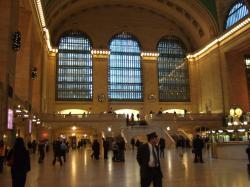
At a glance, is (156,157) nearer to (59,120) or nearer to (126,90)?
(59,120)

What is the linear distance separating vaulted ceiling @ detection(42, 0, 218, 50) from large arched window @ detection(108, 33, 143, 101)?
4.20 feet

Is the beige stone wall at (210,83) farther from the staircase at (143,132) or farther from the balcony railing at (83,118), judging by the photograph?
the balcony railing at (83,118)

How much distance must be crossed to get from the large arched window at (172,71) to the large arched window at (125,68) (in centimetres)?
293

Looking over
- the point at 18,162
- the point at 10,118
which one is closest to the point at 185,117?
the point at 10,118

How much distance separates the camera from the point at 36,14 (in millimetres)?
A: 26672

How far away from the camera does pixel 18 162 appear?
6422 millimetres

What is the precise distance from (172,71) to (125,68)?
6270 mm

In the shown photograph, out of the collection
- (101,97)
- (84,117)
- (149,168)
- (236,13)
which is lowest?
(149,168)

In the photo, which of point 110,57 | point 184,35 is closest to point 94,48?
point 110,57

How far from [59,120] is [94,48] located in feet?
36.7

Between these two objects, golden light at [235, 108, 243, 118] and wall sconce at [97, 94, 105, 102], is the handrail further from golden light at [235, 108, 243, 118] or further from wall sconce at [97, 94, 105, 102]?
golden light at [235, 108, 243, 118]

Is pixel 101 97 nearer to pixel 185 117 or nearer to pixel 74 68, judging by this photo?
pixel 74 68

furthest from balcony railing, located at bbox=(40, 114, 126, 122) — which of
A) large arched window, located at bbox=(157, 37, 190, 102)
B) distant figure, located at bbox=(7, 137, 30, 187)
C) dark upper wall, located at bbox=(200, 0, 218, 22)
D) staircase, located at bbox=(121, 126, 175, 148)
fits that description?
distant figure, located at bbox=(7, 137, 30, 187)

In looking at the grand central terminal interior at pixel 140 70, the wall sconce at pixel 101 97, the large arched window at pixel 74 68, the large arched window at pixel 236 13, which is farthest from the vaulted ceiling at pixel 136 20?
the wall sconce at pixel 101 97
